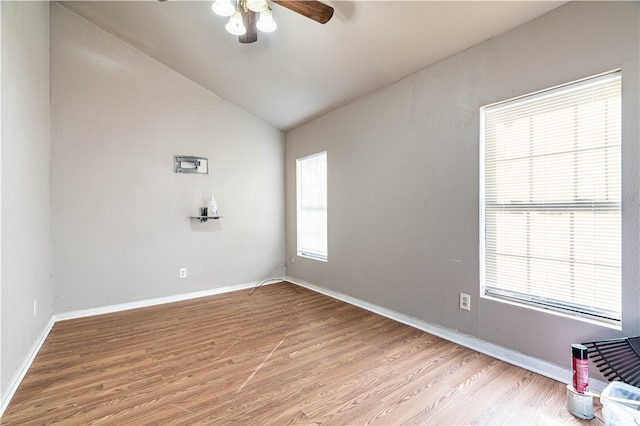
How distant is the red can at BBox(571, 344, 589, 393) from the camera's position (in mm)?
1584

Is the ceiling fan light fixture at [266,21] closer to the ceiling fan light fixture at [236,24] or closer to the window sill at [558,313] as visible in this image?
the ceiling fan light fixture at [236,24]

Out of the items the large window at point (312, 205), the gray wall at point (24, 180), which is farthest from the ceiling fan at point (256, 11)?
the large window at point (312, 205)

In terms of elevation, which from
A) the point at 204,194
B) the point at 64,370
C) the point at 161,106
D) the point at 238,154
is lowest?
the point at 64,370

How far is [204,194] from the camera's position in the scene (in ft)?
13.1

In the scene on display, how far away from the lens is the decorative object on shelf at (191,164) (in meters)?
3.78

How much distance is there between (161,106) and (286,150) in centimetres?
182

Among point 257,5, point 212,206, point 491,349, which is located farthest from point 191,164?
point 491,349

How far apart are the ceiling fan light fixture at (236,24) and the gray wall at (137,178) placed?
2.02 meters

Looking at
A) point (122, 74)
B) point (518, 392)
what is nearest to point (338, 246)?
point (518, 392)

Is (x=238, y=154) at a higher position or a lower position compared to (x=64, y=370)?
higher

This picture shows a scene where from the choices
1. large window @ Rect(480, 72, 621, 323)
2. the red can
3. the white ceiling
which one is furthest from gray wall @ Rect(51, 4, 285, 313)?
the red can

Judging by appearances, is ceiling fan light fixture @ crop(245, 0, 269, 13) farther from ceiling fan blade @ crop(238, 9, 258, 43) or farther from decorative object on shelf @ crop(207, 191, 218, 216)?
decorative object on shelf @ crop(207, 191, 218, 216)

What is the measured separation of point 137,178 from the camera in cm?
352

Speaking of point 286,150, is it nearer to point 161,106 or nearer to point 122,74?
point 161,106
